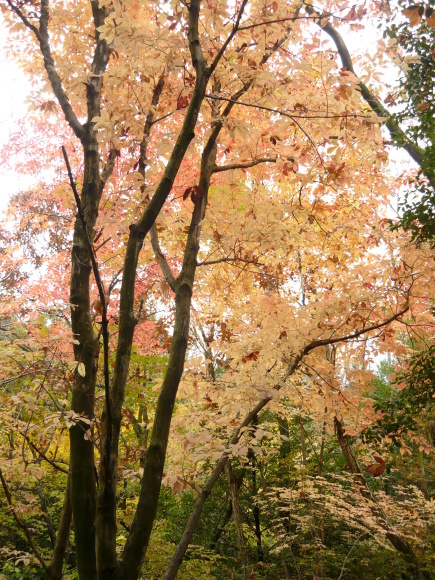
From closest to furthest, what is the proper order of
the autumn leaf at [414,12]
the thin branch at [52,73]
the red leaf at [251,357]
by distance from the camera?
the autumn leaf at [414,12]
the thin branch at [52,73]
the red leaf at [251,357]

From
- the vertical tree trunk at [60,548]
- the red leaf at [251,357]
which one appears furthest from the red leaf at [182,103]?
the vertical tree trunk at [60,548]

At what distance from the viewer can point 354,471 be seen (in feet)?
18.1

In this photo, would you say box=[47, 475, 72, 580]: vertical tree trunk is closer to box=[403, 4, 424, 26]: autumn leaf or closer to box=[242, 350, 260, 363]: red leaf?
box=[242, 350, 260, 363]: red leaf

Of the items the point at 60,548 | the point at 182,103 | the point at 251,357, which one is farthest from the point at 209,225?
the point at 60,548

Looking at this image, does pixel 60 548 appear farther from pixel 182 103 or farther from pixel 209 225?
pixel 182 103

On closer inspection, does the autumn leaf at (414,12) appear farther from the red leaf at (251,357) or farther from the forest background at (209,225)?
the red leaf at (251,357)

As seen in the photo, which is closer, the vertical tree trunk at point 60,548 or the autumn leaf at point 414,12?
the autumn leaf at point 414,12

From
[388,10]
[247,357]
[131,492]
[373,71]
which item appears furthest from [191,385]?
[131,492]

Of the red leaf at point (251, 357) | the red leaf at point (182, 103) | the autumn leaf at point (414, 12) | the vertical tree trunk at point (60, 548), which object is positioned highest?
the red leaf at point (182, 103)

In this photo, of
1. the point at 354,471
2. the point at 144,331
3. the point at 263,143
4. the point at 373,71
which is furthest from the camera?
the point at 144,331

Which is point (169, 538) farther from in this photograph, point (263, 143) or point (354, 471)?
point (263, 143)

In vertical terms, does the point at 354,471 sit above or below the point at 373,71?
below

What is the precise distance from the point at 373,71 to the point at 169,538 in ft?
24.6

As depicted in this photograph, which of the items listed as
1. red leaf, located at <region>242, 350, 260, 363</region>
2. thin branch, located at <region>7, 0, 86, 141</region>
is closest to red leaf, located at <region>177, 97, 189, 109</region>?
thin branch, located at <region>7, 0, 86, 141</region>
